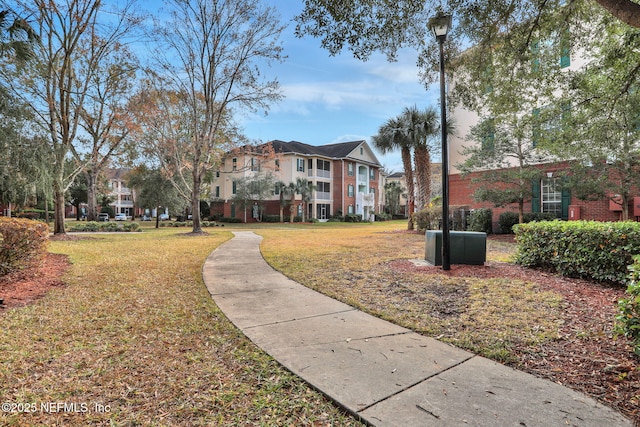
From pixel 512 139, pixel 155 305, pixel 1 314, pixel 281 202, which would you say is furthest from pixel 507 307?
pixel 281 202

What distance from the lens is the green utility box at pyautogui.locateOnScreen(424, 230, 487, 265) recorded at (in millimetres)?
7613

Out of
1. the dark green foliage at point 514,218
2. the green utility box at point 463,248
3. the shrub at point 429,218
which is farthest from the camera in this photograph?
the shrub at point 429,218

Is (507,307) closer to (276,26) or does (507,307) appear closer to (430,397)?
(430,397)

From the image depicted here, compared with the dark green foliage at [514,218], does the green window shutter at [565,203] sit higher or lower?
higher

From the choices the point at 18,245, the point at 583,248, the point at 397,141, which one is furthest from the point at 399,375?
the point at 397,141

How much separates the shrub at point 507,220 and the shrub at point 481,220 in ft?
1.65

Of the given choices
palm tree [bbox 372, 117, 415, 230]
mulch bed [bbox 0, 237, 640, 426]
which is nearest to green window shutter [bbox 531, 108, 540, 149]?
mulch bed [bbox 0, 237, 640, 426]

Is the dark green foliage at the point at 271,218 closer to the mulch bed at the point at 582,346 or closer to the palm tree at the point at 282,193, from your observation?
the palm tree at the point at 282,193

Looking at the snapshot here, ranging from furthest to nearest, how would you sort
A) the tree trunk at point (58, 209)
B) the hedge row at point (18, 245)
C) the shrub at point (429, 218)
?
1. the shrub at point (429, 218)
2. the tree trunk at point (58, 209)
3. the hedge row at point (18, 245)

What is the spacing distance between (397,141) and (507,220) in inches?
305

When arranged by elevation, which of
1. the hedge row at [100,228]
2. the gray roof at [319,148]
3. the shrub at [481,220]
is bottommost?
the hedge row at [100,228]

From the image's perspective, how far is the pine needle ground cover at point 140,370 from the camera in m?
2.24

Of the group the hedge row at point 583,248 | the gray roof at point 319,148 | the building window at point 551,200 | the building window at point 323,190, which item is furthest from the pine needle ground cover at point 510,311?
the gray roof at point 319,148

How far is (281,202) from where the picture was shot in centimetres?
3556
